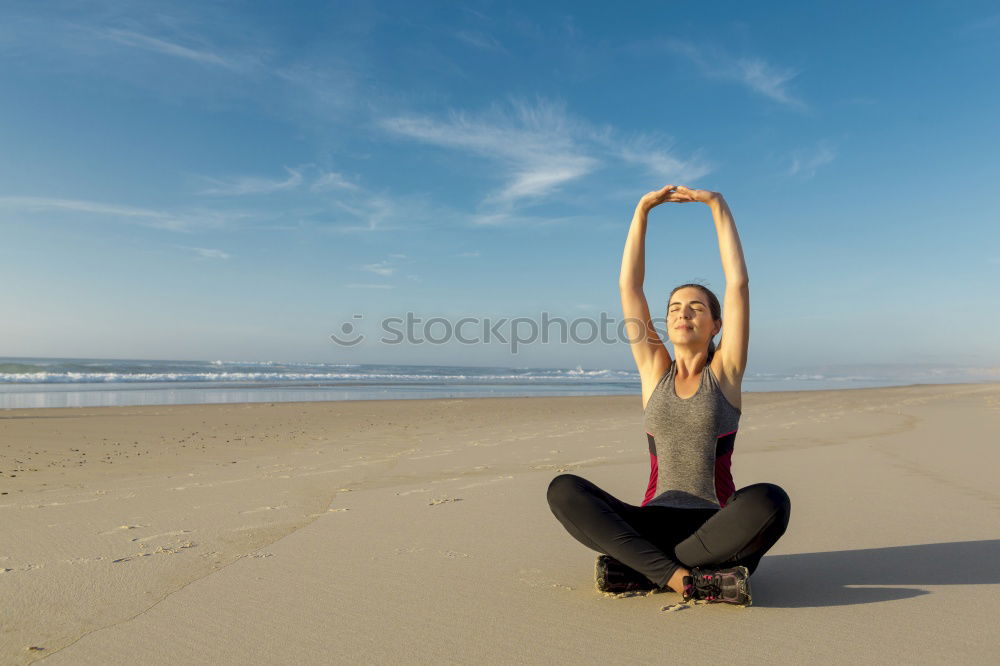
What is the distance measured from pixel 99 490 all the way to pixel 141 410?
31.1 feet

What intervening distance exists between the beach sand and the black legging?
0.63 ft

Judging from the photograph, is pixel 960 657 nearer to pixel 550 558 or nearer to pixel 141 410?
pixel 550 558

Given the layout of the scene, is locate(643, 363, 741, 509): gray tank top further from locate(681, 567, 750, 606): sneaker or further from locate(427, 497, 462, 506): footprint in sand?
locate(427, 497, 462, 506): footprint in sand

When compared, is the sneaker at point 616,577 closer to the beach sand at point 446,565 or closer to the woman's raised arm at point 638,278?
the beach sand at point 446,565

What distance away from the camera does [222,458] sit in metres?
7.50

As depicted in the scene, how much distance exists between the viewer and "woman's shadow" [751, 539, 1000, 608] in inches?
104

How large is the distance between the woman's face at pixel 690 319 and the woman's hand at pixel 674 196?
0.46 metres

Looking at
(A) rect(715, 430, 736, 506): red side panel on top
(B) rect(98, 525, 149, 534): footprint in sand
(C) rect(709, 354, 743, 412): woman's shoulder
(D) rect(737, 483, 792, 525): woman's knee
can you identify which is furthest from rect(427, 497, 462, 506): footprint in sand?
(D) rect(737, 483, 792, 525): woman's knee

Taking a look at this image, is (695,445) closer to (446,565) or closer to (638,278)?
(638,278)

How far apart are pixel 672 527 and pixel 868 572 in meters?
1.09

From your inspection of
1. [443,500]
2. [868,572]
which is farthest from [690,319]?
[443,500]

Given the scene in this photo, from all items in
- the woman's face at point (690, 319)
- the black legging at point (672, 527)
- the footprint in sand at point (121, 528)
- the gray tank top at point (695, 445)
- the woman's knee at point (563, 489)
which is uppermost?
the woman's face at point (690, 319)

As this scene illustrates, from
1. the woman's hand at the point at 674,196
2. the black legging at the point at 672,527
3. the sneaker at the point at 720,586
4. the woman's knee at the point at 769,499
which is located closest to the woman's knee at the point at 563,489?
the black legging at the point at 672,527

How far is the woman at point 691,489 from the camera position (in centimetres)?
245
